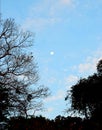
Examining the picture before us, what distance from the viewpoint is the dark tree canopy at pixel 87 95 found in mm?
49500

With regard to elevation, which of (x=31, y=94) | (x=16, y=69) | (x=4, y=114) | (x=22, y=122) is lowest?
(x=22, y=122)

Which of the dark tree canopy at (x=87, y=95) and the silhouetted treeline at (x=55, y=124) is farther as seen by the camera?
the dark tree canopy at (x=87, y=95)

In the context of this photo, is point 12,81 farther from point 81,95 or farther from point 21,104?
point 81,95

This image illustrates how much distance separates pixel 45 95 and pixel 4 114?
13.7ft

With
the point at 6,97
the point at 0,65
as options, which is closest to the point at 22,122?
the point at 6,97

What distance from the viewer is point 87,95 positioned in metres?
50.6

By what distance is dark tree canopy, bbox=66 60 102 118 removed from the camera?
162 ft

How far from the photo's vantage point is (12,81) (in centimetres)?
2895

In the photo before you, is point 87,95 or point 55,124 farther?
point 87,95

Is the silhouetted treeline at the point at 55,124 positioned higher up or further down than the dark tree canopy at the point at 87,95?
further down

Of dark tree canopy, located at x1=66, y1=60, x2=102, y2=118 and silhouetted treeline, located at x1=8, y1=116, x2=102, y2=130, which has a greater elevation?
dark tree canopy, located at x1=66, y1=60, x2=102, y2=118

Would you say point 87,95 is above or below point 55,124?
above

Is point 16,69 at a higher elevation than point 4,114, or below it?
higher

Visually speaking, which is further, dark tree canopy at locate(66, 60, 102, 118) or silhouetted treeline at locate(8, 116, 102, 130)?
dark tree canopy at locate(66, 60, 102, 118)
